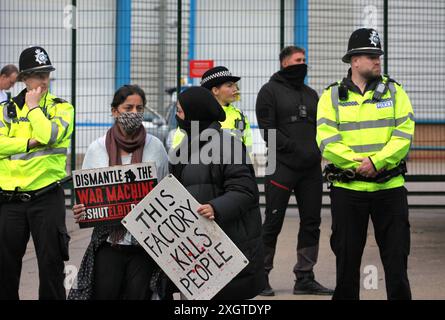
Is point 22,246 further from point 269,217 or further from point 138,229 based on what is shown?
point 269,217

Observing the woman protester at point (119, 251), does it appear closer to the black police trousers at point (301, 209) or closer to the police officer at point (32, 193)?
the police officer at point (32, 193)

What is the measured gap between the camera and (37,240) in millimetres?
7289

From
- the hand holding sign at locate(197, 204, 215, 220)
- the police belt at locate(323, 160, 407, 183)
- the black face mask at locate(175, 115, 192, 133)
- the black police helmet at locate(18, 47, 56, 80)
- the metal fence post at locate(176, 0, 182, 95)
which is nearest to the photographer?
the hand holding sign at locate(197, 204, 215, 220)

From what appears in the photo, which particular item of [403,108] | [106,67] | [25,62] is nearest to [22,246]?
[25,62]

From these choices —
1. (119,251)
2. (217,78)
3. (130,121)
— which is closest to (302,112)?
(217,78)

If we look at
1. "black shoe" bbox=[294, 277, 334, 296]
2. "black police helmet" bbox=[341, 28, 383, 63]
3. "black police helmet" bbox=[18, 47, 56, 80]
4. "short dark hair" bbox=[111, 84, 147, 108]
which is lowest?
"black shoe" bbox=[294, 277, 334, 296]

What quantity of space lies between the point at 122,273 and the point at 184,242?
1.92 ft

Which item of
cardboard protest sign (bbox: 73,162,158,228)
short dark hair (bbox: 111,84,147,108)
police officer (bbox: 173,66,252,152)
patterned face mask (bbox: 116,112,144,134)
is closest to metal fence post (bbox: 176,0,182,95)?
police officer (bbox: 173,66,252,152)

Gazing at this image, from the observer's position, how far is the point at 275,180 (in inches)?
359

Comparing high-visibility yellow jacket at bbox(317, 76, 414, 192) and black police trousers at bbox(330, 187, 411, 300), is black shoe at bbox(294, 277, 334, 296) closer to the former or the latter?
black police trousers at bbox(330, 187, 411, 300)

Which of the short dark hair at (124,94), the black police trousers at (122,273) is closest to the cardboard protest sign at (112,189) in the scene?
the black police trousers at (122,273)

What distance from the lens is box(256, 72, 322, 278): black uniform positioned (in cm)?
902

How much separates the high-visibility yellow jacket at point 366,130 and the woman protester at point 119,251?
4.63 feet

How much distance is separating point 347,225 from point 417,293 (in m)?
1.64
